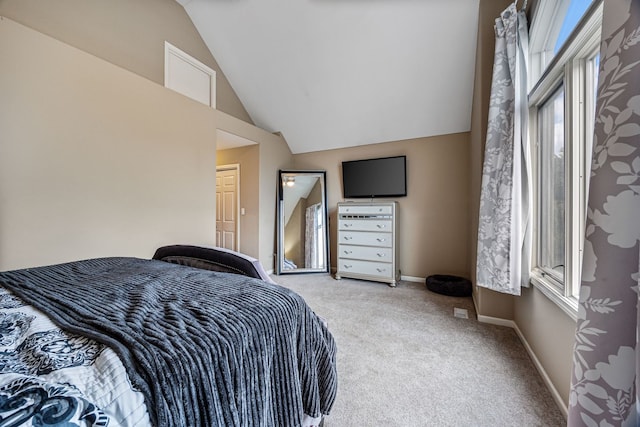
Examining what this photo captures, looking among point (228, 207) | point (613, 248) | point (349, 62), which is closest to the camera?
point (613, 248)

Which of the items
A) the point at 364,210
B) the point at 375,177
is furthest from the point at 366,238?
the point at 375,177

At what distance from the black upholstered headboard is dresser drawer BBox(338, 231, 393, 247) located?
7.90 feet

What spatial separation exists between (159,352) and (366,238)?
3.22m

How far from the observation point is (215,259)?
5.01ft

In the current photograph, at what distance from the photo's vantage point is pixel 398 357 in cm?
178

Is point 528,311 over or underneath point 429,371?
over

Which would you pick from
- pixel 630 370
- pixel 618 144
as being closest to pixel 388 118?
pixel 618 144

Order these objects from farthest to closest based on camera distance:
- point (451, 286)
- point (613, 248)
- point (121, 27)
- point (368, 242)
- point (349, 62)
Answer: point (368, 242) < point (349, 62) < point (451, 286) < point (121, 27) < point (613, 248)

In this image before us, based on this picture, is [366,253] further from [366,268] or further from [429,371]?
[429,371]

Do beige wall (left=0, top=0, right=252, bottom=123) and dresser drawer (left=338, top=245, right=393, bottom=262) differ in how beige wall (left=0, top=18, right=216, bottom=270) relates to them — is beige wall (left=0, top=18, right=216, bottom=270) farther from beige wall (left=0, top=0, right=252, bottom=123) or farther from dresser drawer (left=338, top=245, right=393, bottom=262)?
dresser drawer (left=338, top=245, right=393, bottom=262)

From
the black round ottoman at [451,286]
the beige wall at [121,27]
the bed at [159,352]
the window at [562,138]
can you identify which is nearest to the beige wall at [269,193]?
the beige wall at [121,27]

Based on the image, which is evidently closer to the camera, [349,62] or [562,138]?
[562,138]

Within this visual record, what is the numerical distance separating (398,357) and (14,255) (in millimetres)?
2827

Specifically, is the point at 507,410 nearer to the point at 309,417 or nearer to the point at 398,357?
the point at 398,357
